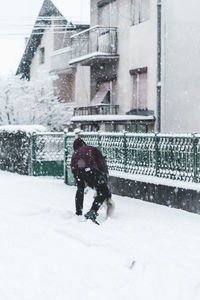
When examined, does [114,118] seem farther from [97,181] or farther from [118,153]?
[97,181]

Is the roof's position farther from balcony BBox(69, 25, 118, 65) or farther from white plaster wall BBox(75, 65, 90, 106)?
balcony BBox(69, 25, 118, 65)

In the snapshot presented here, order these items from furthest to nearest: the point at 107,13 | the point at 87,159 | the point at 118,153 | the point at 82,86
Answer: the point at 82,86
the point at 107,13
the point at 118,153
the point at 87,159

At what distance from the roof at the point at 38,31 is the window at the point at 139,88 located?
8.96 meters

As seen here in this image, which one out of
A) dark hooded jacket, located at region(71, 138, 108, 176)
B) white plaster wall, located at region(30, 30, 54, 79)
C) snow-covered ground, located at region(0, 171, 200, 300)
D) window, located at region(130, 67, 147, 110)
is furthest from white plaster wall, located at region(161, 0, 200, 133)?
white plaster wall, located at region(30, 30, 54, 79)

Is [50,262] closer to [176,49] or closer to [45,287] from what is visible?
[45,287]

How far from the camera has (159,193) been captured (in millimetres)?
13000

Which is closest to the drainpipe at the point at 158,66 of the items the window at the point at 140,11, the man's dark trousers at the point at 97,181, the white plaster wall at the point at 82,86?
the window at the point at 140,11

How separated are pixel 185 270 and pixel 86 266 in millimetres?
1306

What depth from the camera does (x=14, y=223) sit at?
1027cm

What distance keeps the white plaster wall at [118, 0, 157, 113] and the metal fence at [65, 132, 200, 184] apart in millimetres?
7904

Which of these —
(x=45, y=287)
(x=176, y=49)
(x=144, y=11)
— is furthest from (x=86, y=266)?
(x=144, y=11)

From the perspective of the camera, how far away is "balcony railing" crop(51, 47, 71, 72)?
101 feet

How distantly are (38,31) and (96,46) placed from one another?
11.2 m

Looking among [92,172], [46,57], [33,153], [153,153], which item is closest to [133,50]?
[33,153]
